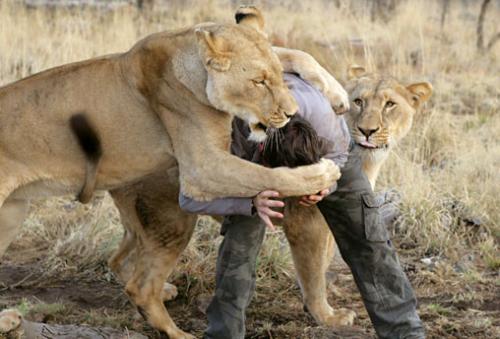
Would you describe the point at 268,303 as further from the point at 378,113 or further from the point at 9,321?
the point at 9,321

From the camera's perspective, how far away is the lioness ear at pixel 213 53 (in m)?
3.50

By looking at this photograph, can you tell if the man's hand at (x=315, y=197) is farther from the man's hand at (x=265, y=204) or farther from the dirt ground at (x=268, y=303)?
the dirt ground at (x=268, y=303)

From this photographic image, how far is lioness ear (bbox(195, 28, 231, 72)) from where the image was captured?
350 cm

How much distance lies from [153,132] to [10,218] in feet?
2.88

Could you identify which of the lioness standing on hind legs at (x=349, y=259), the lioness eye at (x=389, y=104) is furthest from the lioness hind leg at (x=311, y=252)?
the lioness eye at (x=389, y=104)

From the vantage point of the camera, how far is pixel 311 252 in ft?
14.3

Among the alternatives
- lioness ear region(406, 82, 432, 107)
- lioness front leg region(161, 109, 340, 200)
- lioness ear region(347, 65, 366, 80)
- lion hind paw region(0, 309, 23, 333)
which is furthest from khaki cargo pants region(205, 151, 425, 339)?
lioness ear region(347, 65, 366, 80)

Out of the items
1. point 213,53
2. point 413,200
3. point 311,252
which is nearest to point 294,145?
point 213,53

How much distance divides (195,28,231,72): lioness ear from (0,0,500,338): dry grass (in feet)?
5.10

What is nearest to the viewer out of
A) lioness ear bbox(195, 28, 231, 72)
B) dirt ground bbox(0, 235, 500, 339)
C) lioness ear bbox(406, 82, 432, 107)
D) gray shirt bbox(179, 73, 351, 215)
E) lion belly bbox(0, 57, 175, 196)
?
lioness ear bbox(195, 28, 231, 72)

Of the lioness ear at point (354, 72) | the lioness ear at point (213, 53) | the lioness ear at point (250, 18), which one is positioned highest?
the lioness ear at point (213, 53)

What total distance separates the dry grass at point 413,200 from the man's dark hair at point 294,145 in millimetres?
1118

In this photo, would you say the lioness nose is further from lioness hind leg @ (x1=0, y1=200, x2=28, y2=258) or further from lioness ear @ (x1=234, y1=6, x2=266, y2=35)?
lioness hind leg @ (x1=0, y1=200, x2=28, y2=258)

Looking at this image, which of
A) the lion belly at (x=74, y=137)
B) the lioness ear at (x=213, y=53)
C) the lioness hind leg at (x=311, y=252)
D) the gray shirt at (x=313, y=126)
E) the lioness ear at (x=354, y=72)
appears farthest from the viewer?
the lioness ear at (x=354, y=72)
